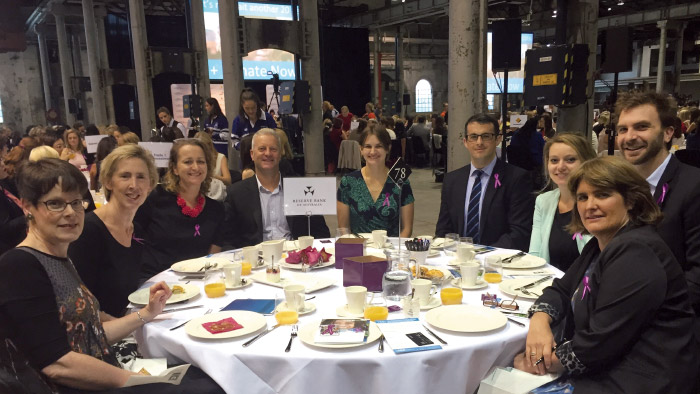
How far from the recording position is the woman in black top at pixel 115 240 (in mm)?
2217

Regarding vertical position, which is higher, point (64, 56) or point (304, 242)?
point (64, 56)

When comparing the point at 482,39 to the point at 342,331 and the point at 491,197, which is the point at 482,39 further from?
the point at 342,331

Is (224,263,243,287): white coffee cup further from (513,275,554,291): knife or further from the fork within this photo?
(513,275,554,291): knife

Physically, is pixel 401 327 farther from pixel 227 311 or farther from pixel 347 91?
pixel 347 91

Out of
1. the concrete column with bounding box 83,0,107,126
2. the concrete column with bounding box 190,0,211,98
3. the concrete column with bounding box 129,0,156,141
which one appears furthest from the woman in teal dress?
the concrete column with bounding box 83,0,107,126

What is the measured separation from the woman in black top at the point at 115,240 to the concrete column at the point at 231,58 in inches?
222

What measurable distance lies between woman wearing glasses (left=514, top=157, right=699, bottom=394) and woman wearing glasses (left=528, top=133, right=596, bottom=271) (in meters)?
0.96

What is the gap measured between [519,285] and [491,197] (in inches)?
44.9

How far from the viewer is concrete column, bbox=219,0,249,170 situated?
7902 millimetres

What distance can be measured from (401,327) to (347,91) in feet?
51.4

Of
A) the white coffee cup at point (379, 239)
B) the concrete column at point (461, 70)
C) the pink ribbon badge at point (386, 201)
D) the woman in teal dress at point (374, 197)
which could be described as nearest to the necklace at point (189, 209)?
the woman in teal dress at point (374, 197)

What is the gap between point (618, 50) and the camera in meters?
5.29

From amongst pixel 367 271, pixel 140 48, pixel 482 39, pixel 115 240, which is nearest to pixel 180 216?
pixel 115 240

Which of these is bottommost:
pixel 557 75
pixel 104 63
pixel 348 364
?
pixel 348 364
